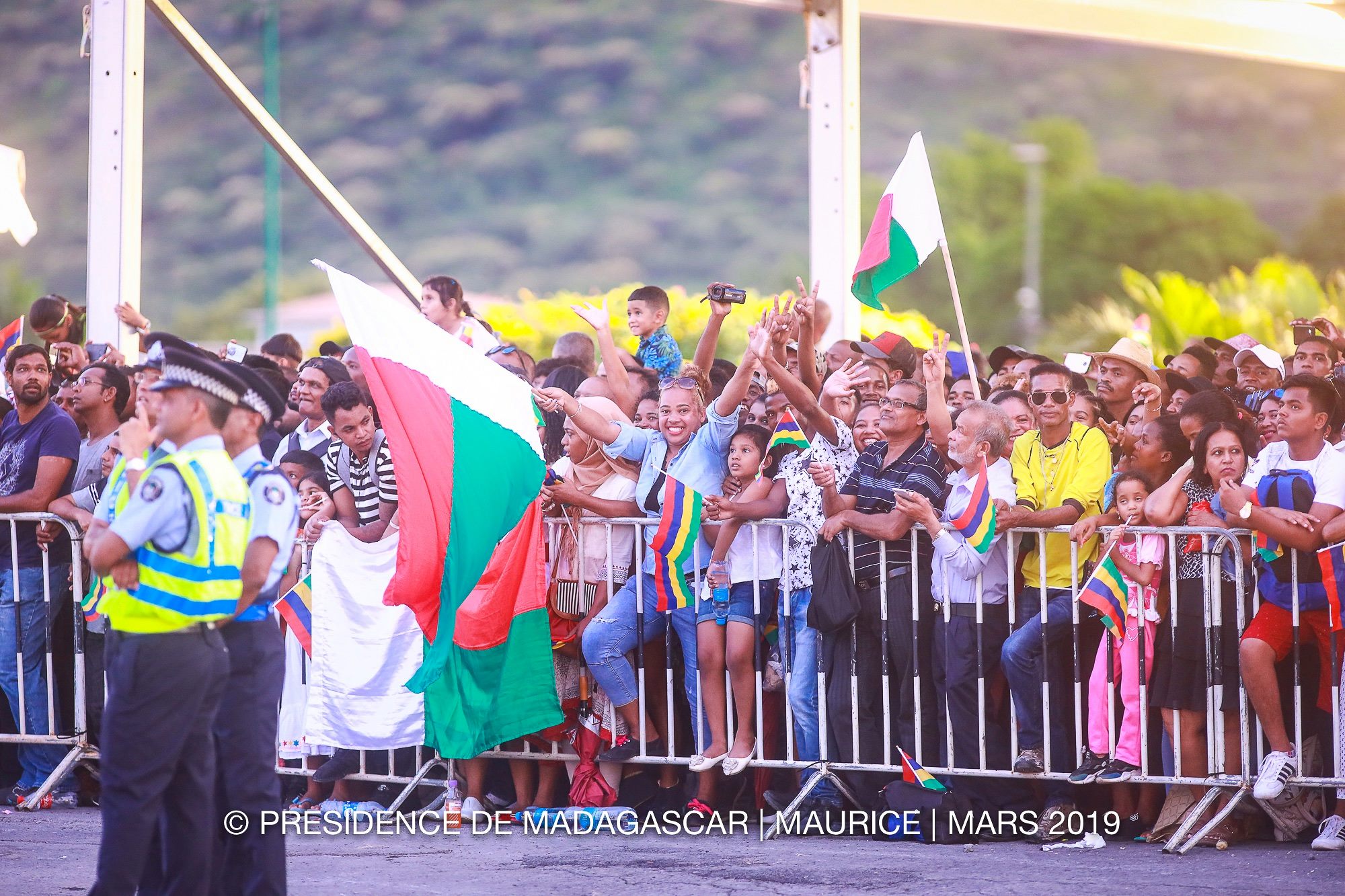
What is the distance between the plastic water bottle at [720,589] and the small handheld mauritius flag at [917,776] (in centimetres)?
110

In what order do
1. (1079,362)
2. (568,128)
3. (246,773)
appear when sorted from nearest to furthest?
1. (246,773)
2. (1079,362)
3. (568,128)

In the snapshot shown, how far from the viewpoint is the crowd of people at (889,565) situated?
785 centimetres

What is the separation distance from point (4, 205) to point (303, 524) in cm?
554

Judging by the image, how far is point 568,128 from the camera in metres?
102

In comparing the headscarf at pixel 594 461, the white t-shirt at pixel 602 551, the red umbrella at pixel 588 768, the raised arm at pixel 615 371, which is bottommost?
the red umbrella at pixel 588 768

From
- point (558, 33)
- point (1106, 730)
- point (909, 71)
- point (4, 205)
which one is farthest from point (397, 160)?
point (1106, 730)

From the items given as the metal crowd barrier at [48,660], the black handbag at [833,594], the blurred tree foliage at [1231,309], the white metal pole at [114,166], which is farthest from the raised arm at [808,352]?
the blurred tree foliage at [1231,309]

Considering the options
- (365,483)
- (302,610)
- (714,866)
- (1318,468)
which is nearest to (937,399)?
(1318,468)

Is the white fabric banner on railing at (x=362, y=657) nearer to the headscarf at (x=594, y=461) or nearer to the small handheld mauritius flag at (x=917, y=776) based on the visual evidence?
the headscarf at (x=594, y=461)

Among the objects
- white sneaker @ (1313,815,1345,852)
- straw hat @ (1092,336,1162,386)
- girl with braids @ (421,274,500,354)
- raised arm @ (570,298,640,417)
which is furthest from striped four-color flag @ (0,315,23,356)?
white sneaker @ (1313,815,1345,852)

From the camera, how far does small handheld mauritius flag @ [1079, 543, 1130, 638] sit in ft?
25.7

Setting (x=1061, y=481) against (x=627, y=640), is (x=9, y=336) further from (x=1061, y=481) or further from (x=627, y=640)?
(x=1061, y=481)

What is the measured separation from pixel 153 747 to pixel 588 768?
340 cm

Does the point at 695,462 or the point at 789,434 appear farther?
the point at 695,462
